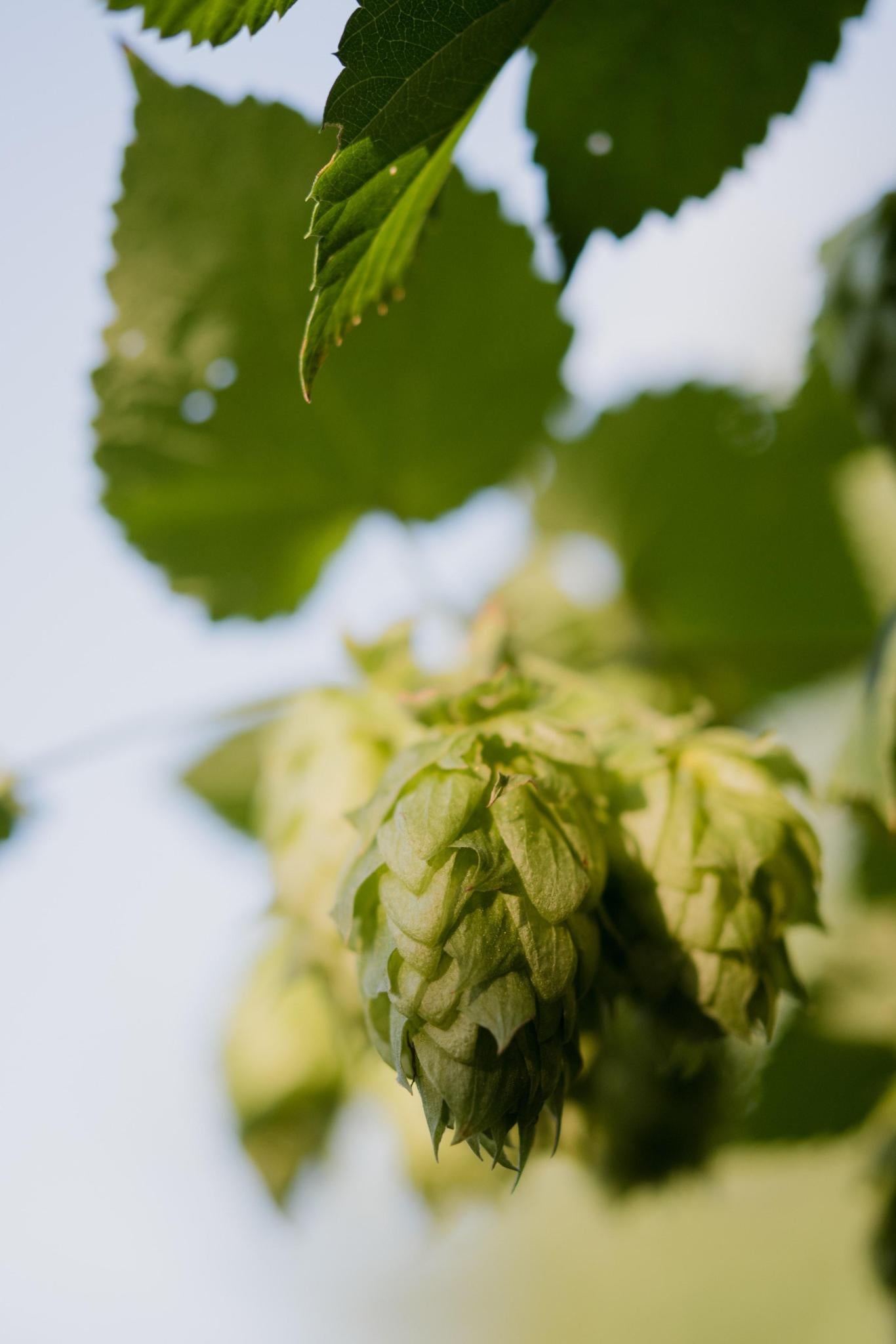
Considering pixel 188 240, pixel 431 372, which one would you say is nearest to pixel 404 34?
pixel 188 240

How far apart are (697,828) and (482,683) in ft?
0.54

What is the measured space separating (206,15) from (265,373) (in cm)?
53

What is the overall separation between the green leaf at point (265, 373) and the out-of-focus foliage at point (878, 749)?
0.57 metres

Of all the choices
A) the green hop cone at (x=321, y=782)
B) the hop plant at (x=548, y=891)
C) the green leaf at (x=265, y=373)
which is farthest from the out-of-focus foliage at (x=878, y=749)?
the green leaf at (x=265, y=373)

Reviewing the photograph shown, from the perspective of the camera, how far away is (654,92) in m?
0.82

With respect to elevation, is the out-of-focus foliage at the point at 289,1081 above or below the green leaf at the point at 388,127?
below

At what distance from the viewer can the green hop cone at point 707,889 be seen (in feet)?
2.22

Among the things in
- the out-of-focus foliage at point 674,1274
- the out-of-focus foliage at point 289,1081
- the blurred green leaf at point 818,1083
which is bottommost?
the out-of-focus foliage at point 674,1274

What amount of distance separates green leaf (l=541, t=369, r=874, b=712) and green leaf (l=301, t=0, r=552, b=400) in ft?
2.95

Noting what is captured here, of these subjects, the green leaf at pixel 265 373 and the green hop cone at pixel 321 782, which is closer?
the green hop cone at pixel 321 782

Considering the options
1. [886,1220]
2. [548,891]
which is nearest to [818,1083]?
[886,1220]

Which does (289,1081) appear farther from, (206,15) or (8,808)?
(206,15)

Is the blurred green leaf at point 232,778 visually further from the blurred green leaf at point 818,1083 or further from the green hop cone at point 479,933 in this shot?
the green hop cone at point 479,933

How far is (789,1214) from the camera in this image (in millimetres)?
2213
